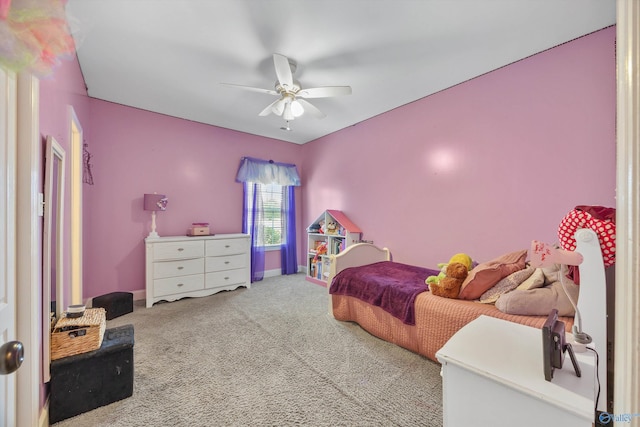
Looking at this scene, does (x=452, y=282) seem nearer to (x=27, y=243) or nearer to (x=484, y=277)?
(x=484, y=277)

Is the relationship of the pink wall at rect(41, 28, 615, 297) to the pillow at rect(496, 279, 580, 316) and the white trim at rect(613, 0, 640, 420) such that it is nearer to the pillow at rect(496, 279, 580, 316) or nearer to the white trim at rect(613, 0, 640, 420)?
the pillow at rect(496, 279, 580, 316)

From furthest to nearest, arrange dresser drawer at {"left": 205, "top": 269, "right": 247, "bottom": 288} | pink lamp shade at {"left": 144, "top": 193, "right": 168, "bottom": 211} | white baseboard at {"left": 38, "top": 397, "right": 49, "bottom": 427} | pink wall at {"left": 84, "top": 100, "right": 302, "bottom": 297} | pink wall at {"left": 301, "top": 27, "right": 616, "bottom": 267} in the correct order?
dresser drawer at {"left": 205, "top": 269, "right": 247, "bottom": 288}, pink lamp shade at {"left": 144, "top": 193, "right": 168, "bottom": 211}, pink wall at {"left": 84, "top": 100, "right": 302, "bottom": 297}, pink wall at {"left": 301, "top": 27, "right": 616, "bottom": 267}, white baseboard at {"left": 38, "top": 397, "right": 49, "bottom": 427}

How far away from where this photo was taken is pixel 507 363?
35.2 inches

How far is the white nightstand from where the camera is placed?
74 cm

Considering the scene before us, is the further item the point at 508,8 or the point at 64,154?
the point at 64,154

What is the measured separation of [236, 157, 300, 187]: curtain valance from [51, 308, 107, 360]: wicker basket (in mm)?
2967

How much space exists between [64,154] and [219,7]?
4.96 feet

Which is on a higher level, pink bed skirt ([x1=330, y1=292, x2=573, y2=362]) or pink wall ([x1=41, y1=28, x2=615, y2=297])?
pink wall ([x1=41, y1=28, x2=615, y2=297])

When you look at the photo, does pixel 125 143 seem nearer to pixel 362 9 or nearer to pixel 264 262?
pixel 264 262

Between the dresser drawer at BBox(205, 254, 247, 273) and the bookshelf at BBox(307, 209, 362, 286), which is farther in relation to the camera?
the bookshelf at BBox(307, 209, 362, 286)

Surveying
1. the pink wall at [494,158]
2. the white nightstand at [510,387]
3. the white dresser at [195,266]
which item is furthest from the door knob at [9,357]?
the pink wall at [494,158]

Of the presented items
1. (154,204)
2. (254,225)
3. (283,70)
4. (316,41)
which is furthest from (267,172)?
(316,41)

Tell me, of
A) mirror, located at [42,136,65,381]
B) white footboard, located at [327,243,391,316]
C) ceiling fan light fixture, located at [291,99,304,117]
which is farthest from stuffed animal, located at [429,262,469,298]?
mirror, located at [42,136,65,381]

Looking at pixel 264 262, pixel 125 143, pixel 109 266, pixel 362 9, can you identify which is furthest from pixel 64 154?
pixel 264 262
